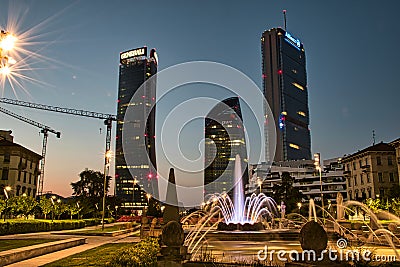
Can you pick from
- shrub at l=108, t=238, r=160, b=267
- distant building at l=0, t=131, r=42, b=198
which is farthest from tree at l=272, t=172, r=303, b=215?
shrub at l=108, t=238, r=160, b=267

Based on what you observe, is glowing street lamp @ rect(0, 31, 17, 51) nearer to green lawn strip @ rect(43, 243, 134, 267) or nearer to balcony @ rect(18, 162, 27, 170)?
green lawn strip @ rect(43, 243, 134, 267)

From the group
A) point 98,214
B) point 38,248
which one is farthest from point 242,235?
point 98,214

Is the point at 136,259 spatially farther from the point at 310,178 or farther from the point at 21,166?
the point at 310,178

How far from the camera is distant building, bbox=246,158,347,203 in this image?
4528 inches

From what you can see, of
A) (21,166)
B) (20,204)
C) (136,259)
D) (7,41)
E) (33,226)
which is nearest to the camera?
(136,259)

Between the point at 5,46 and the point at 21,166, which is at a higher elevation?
the point at 21,166

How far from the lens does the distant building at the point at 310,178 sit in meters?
115

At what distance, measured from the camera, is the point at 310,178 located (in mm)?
124438

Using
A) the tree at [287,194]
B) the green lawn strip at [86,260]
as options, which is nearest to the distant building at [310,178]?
the tree at [287,194]

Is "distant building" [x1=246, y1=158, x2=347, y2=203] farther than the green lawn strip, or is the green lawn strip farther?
"distant building" [x1=246, y1=158, x2=347, y2=203]

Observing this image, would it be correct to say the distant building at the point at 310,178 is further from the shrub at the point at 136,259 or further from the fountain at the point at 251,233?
the shrub at the point at 136,259

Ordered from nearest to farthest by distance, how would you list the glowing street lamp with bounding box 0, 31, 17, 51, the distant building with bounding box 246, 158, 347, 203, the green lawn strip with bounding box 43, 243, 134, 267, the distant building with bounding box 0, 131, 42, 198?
1. the green lawn strip with bounding box 43, 243, 134, 267
2. the glowing street lamp with bounding box 0, 31, 17, 51
3. the distant building with bounding box 0, 131, 42, 198
4. the distant building with bounding box 246, 158, 347, 203

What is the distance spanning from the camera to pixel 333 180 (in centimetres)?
11656

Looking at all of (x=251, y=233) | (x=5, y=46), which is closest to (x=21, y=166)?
(x=251, y=233)
